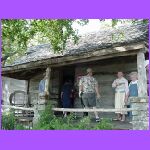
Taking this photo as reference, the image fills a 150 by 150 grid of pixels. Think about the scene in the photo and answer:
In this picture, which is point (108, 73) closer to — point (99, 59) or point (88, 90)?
point (99, 59)

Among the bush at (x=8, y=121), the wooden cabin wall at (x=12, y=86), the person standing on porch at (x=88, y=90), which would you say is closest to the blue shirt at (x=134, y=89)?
the person standing on porch at (x=88, y=90)

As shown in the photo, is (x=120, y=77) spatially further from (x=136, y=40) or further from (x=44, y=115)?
(x=44, y=115)

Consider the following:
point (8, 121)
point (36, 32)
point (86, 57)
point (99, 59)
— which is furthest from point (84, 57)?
point (8, 121)

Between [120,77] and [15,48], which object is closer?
[120,77]

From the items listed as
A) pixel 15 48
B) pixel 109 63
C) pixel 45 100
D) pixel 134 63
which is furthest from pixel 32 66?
pixel 134 63

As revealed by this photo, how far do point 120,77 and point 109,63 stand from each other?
1.33 m

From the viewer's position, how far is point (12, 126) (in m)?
8.95

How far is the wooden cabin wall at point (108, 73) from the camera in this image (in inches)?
395

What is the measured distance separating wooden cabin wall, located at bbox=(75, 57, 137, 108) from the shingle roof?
77 cm

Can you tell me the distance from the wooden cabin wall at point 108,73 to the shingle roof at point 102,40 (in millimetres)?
769

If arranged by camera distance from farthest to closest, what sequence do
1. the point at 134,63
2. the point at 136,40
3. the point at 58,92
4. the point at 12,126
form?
the point at 58,92 → the point at 134,63 → the point at 12,126 → the point at 136,40

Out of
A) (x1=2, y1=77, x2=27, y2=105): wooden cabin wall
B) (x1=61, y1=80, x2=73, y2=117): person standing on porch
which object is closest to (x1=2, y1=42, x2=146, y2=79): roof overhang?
(x1=61, y1=80, x2=73, y2=117): person standing on porch

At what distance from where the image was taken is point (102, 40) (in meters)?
9.84

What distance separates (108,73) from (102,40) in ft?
3.55
